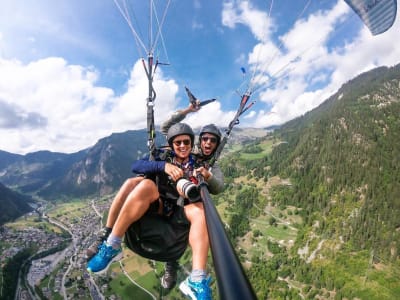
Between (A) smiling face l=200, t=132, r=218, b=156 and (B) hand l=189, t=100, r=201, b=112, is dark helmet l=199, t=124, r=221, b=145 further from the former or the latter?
(B) hand l=189, t=100, r=201, b=112

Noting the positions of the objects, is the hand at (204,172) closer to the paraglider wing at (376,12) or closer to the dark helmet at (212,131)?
the dark helmet at (212,131)

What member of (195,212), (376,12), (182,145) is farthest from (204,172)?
(376,12)

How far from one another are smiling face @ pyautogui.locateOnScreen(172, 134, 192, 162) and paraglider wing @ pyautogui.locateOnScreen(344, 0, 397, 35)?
636 centimetres

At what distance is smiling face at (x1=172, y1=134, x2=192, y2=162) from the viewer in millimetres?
4215

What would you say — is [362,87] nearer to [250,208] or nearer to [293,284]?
[250,208]

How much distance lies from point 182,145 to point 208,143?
102 centimetres

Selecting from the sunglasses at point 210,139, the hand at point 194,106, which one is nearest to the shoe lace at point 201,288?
the sunglasses at point 210,139

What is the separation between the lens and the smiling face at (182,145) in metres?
4.21

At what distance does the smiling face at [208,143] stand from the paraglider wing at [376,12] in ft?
18.4

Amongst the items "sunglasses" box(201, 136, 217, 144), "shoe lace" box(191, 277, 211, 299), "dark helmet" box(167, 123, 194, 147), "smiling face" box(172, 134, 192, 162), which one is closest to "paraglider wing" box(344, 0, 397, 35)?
"sunglasses" box(201, 136, 217, 144)

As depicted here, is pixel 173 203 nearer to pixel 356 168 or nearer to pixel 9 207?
pixel 356 168

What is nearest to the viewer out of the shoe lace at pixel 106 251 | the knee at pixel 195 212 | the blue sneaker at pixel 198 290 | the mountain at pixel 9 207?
the blue sneaker at pixel 198 290

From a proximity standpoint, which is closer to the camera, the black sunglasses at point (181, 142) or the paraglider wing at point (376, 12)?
the black sunglasses at point (181, 142)

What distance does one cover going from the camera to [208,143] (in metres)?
5.16
